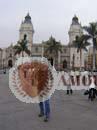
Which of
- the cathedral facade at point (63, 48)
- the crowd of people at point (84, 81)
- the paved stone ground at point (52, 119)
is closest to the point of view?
the paved stone ground at point (52, 119)

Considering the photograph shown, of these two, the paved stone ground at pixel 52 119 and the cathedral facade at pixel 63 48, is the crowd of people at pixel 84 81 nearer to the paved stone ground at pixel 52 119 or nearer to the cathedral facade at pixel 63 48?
the paved stone ground at pixel 52 119

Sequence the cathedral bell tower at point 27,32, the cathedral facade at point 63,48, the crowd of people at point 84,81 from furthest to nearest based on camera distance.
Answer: the cathedral bell tower at point 27,32, the cathedral facade at point 63,48, the crowd of people at point 84,81

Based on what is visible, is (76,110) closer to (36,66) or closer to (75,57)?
(36,66)

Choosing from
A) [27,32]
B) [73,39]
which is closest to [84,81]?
[73,39]

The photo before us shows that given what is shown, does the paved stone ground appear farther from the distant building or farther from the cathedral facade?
the cathedral facade

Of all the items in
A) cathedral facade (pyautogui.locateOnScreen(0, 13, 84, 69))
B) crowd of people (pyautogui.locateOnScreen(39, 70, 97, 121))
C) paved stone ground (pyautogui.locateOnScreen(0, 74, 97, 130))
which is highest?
cathedral facade (pyautogui.locateOnScreen(0, 13, 84, 69))

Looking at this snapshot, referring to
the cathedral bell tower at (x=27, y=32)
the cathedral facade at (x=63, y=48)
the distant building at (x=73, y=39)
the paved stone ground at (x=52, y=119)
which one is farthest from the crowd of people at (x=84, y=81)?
the cathedral bell tower at (x=27, y=32)

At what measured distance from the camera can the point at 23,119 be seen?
10102mm

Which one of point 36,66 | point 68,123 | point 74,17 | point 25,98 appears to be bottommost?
point 68,123

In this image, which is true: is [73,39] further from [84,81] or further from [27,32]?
[84,81]

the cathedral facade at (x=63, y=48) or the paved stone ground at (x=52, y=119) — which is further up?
the cathedral facade at (x=63, y=48)

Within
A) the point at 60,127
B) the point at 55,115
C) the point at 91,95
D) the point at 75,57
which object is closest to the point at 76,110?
the point at 55,115

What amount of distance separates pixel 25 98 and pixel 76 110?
11.1 feet

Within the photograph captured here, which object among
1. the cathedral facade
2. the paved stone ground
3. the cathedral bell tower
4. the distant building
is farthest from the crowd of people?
the cathedral bell tower
